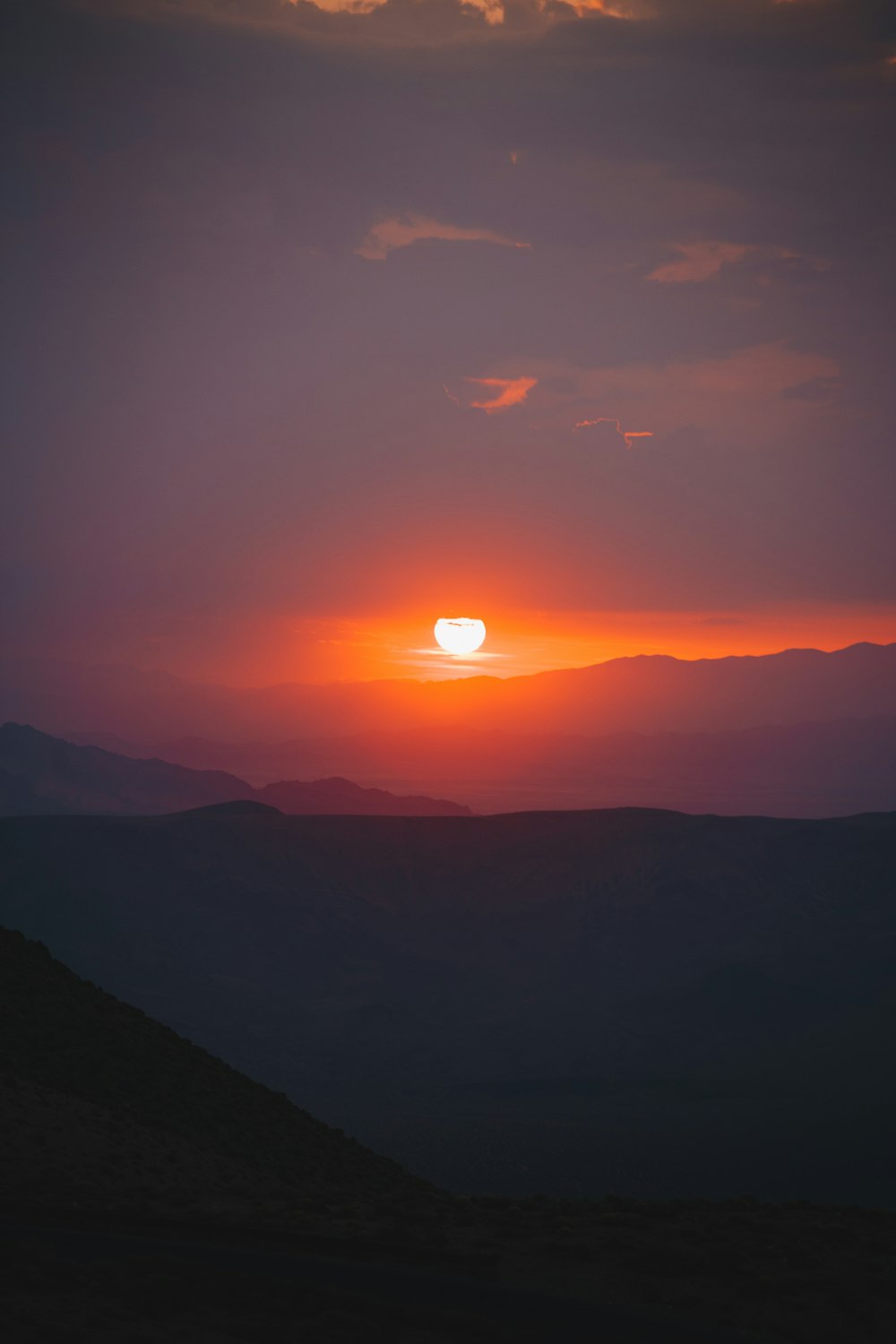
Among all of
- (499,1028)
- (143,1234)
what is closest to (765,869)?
(499,1028)

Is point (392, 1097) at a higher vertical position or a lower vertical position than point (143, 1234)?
lower

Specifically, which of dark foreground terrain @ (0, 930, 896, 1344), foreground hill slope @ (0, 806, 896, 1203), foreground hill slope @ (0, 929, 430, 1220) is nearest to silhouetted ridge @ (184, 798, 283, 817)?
foreground hill slope @ (0, 806, 896, 1203)

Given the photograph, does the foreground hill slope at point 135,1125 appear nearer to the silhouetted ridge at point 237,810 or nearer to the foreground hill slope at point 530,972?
the foreground hill slope at point 530,972

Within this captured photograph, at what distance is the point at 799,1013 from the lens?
122 metres

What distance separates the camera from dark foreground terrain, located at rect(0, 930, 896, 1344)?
15.3m

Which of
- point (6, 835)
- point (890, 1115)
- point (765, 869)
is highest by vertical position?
point (6, 835)

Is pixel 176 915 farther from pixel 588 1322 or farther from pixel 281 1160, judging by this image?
pixel 588 1322

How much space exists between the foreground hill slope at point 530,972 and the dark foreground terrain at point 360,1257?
53208 mm

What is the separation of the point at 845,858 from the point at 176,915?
10194 centimetres

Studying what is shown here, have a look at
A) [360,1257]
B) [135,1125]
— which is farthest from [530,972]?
[360,1257]

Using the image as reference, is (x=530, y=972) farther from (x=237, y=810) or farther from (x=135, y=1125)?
(x=135, y=1125)

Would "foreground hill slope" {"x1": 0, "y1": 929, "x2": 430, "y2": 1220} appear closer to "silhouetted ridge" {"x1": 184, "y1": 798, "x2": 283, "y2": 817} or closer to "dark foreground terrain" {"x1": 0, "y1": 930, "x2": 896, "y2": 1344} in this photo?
"dark foreground terrain" {"x1": 0, "y1": 930, "x2": 896, "y2": 1344}

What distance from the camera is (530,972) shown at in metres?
146

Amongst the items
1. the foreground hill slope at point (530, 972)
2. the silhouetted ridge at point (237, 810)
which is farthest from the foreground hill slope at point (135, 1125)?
the silhouetted ridge at point (237, 810)
